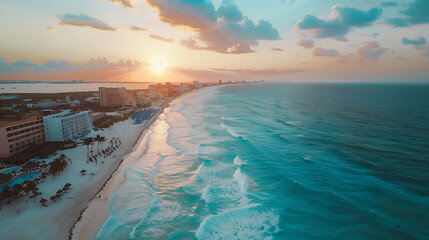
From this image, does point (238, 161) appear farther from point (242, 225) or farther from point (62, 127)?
point (62, 127)

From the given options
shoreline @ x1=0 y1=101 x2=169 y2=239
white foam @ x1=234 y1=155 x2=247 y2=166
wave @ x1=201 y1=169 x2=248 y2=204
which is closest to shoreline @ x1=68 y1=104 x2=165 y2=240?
shoreline @ x1=0 y1=101 x2=169 y2=239

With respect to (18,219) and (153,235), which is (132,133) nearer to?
(18,219)

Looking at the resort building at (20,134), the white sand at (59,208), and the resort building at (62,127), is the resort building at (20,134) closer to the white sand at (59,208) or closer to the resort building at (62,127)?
the resort building at (62,127)

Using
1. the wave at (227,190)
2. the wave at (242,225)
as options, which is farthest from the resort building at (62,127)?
the wave at (242,225)

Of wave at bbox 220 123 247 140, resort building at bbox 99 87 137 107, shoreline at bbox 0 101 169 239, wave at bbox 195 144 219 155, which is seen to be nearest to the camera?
shoreline at bbox 0 101 169 239

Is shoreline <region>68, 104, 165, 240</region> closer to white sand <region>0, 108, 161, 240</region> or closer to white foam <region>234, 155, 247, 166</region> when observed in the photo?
white sand <region>0, 108, 161, 240</region>

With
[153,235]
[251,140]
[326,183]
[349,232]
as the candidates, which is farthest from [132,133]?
[349,232]

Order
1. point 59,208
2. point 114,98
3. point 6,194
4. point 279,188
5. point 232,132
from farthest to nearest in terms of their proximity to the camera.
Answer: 1. point 114,98
2. point 232,132
3. point 279,188
4. point 59,208
5. point 6,194

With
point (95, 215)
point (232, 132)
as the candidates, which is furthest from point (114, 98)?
point (95, 215)
